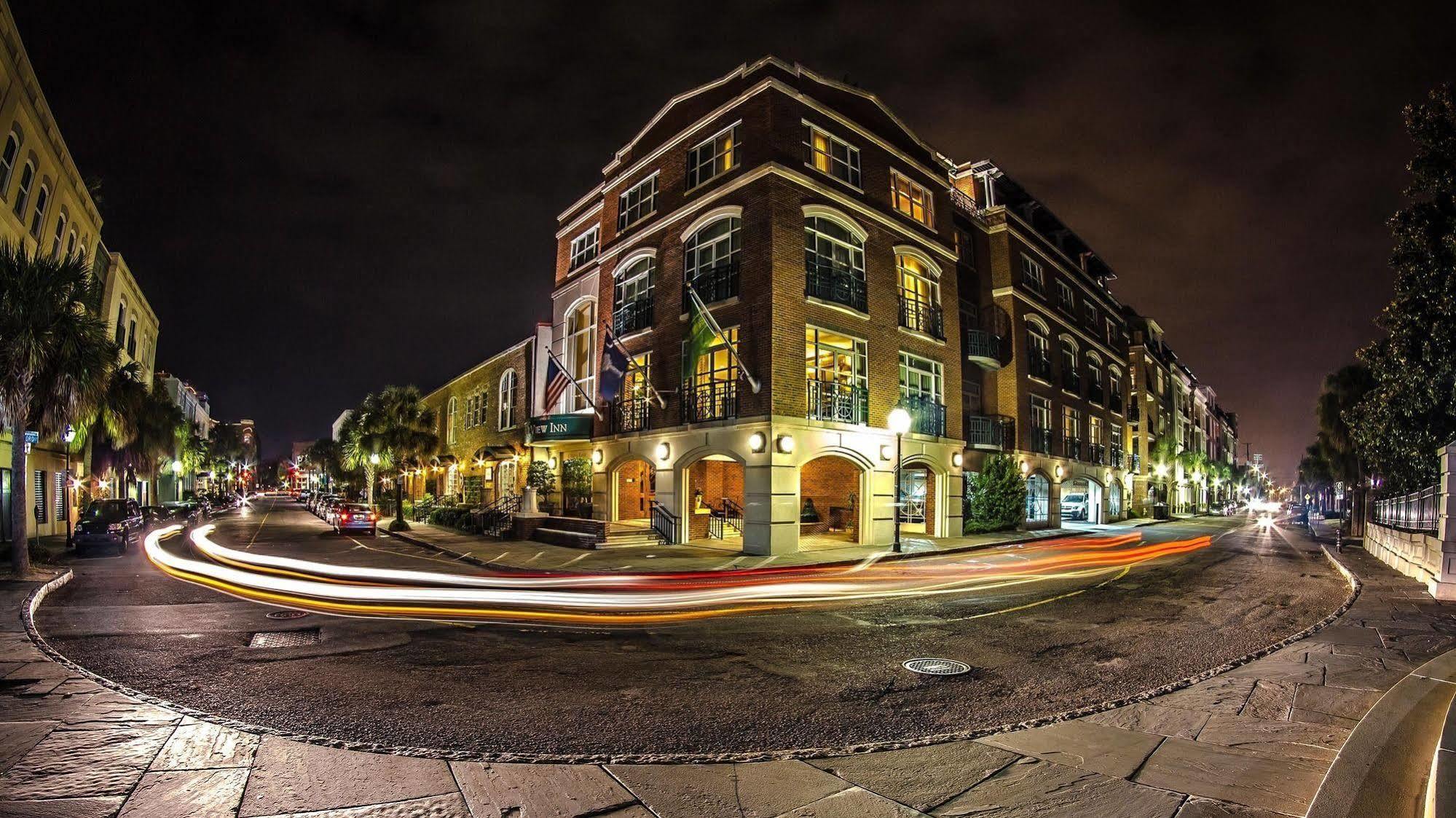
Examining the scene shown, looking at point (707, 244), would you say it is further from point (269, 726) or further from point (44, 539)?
point (44, 539)

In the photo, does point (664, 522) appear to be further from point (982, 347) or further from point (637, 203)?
point (982, 347)

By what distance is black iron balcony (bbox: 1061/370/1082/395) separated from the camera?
38772 mm

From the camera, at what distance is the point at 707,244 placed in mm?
24812

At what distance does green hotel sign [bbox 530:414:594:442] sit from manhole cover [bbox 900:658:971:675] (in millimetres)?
22927

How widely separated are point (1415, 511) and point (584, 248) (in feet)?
107

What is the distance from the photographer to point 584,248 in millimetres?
35219

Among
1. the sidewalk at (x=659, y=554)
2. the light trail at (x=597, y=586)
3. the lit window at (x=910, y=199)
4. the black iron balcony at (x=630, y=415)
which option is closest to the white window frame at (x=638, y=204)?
the black iron balcony at (x=630, y=415)

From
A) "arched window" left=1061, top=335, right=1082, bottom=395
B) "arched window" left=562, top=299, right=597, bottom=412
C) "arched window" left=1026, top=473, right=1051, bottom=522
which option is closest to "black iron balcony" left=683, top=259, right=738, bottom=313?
"arched window" left=562, top=299, right=597, bottom=412

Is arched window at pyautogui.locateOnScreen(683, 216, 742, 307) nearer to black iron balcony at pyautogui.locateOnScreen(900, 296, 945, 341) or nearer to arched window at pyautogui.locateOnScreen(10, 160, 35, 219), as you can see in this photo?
black iron balcony at pyautogui.locateOnScreen(900, 296, 945, 341)

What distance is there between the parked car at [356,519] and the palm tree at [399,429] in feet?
7.87

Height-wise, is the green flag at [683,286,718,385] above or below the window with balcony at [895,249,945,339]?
below

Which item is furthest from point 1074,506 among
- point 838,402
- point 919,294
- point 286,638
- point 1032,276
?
point 286,638

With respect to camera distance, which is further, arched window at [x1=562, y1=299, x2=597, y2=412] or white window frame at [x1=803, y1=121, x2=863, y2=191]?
arched window at [x1=562, y1=299, x2=597, y2=412]

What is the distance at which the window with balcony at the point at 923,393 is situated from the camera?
87.6 feet
